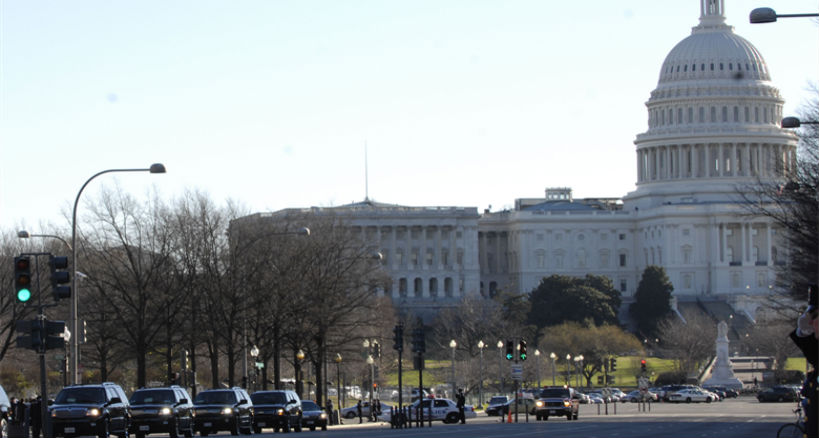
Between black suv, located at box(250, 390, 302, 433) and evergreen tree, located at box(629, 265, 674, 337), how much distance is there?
Answer: 124576 mm

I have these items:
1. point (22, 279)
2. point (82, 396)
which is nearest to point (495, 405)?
point (82, 396)

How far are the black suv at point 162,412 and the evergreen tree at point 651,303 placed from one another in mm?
133036

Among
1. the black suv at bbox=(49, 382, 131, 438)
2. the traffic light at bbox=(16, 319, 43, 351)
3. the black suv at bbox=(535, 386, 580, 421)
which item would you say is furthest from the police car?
the traffic light at bbox=(16, 319, 43, 351)

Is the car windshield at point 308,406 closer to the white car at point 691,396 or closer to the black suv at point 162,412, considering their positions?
the black suv at point 162,412

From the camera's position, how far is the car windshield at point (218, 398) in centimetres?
5270

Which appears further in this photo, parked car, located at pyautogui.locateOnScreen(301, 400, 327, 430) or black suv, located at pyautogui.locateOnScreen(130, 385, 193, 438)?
parked car, located at pyautogui.locateOnScreen(301, 400, 327, 430)

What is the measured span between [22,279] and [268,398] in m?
19.4

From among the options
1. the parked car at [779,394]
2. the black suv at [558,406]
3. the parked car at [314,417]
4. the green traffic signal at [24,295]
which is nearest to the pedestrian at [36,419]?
the green traffic signal at [24,295]

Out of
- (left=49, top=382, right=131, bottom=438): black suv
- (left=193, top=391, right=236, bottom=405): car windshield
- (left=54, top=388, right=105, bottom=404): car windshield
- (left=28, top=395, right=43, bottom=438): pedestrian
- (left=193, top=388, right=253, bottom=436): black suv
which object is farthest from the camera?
(left=193, top=391, right=236, bottom=405): car windshield

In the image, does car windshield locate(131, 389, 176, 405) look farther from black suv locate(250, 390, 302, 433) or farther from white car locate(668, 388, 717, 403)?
white car locate(668, 388, 717, 403)

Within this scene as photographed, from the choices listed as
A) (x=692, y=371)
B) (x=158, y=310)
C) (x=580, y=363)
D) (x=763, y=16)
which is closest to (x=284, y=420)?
→ (x=158, y=310)

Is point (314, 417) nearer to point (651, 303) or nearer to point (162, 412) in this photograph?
point (162, 412)

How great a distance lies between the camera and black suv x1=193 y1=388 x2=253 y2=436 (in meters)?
51.9

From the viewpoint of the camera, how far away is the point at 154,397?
49.6 meters
